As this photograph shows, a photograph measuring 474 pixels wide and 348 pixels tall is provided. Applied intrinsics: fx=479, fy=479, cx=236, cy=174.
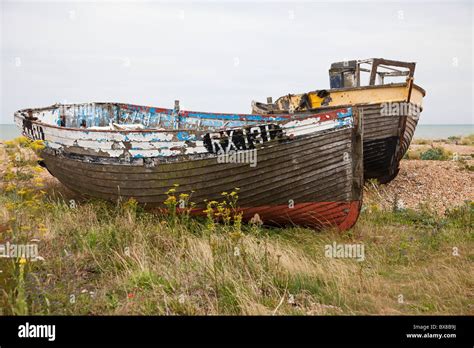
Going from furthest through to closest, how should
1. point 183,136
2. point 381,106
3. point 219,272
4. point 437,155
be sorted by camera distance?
point 437,155, point 381,106, point 183,136, point 219,272

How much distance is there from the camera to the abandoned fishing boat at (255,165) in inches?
263

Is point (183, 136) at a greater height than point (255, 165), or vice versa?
point (183, 136)

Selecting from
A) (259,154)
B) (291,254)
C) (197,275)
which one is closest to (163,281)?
(197,275)

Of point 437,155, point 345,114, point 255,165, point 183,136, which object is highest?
point 345,114

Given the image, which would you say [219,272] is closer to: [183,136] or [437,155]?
[183,136]

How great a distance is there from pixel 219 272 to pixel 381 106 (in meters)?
6.69

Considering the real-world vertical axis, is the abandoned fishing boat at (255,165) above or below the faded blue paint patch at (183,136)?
below

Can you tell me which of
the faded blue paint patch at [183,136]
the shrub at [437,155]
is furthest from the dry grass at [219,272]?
the shrub at [437,155]

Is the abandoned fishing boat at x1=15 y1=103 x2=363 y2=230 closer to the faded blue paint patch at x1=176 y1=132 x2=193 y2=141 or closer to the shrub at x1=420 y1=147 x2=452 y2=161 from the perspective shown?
the faded blue paint patch at x1=176 y1=132 x2=193 y2=141

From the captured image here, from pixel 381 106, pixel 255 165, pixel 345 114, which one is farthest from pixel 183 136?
pixel 381 106

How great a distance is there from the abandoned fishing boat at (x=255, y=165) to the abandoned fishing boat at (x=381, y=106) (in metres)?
3.62

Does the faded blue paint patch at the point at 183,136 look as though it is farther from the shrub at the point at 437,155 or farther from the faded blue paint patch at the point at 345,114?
the shrub at the point at 437,155

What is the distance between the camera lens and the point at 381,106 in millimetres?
10172
